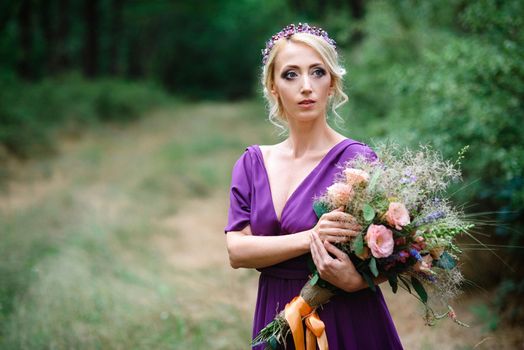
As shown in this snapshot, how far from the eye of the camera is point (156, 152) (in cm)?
1295

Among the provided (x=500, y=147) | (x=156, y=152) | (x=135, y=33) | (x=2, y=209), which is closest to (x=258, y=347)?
(x=500, y=147)

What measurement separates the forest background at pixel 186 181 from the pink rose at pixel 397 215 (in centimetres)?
56

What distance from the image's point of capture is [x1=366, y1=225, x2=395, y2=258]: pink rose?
5.91 ft

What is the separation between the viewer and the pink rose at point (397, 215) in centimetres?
179

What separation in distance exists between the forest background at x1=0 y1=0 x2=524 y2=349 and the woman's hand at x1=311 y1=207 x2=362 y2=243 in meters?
0.55

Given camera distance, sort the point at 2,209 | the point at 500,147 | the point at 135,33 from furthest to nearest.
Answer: the point at 135,33 → the point at 2,209 → the point at 500,147

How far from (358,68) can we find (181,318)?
602 centimetres

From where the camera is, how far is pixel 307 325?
207 cm

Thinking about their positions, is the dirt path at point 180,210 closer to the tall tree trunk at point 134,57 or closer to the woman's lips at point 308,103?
the woman's lips at point 308,103

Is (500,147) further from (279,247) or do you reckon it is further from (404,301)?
(279,247)

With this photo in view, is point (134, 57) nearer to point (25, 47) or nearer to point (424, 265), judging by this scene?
point (25, 47)

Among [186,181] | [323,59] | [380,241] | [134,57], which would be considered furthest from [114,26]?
[380,241]

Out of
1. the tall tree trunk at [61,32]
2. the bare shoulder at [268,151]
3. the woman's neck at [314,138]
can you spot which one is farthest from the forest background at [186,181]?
the tall tree trunk at [61,32]

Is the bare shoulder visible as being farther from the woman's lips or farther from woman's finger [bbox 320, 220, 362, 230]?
woman's finger [bbox 320, 220, 362, 230]
